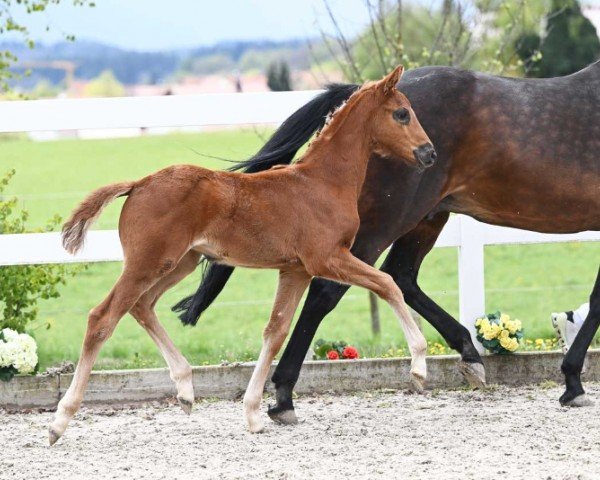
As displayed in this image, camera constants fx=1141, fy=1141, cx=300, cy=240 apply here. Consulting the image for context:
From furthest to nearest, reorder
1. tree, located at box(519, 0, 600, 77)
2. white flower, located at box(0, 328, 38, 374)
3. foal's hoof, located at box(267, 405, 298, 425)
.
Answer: tree, located at box(519, 0, 600, 77) → white flower, located at box(0, 328, 38, 374) → foal's hoof, located at box(267, 405, 298, 425)

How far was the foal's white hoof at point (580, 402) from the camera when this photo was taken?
19.6 ft

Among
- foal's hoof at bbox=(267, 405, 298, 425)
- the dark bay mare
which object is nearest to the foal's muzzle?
the dark bay mare

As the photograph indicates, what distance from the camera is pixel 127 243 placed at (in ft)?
16.1

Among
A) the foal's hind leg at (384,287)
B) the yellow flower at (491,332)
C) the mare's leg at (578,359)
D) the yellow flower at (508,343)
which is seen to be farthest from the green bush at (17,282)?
the mare's leg at (578,359)

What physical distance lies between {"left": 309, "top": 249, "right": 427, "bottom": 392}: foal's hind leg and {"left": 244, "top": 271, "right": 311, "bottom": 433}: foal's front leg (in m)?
0.35

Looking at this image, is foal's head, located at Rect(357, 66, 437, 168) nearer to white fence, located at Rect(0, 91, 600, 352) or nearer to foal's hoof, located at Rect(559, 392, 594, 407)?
white fence, located at Rect(0, 91, 600, 352)

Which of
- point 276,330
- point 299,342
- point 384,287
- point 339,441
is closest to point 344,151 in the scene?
point 384,287

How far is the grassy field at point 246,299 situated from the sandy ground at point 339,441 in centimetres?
83

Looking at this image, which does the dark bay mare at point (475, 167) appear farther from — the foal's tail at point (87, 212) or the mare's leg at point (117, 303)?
the foal's tail at point (87, 212)

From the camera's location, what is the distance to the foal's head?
17.1ft

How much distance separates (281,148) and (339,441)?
1597 mm

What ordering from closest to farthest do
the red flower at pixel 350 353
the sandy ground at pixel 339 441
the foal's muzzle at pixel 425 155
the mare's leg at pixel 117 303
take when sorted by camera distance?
the sandy ground at pixel 339 441 < the mare's leg at pixel 117 303 < the foal's muzzle at pixel 425 155 < the red flower at pixel 350 353

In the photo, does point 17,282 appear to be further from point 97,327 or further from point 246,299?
point 246,299

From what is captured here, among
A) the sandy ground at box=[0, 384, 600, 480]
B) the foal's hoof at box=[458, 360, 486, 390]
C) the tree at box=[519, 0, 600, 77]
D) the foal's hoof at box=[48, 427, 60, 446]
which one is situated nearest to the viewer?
the sandy ground at box=[0, 384, 600, 480]
